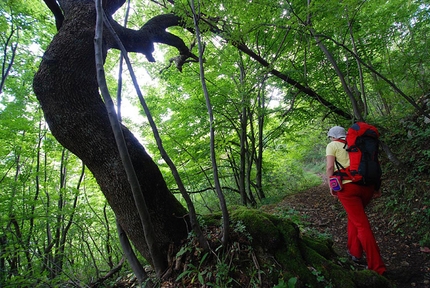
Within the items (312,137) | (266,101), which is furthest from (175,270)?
(312,137)

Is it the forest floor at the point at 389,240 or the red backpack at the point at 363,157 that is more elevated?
the red backpack at the point at 363,157

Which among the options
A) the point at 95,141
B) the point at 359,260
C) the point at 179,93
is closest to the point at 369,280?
the point at 359,260

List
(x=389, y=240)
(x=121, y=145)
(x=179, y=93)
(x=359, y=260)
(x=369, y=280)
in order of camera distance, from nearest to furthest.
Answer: (x=121, y=145), (x=369, y=280), (x=359, y=260), (x=389, y=240), (x=179, y=93)

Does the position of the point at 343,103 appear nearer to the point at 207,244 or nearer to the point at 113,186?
the point at 207,244

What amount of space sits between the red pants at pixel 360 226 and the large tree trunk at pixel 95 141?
91.3 inches

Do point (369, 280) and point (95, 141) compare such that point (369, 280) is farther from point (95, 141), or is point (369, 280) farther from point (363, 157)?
point (95, 141)

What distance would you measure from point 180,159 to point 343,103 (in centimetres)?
522

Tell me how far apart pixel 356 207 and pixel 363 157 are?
0.71m

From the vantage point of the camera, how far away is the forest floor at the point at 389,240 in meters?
2.75

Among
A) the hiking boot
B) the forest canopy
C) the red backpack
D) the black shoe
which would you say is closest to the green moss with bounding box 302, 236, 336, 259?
the hiking boot

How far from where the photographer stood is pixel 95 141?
7.75 feet

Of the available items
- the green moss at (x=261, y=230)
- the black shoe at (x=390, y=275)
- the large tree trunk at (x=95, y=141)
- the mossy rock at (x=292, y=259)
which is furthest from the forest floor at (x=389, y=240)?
the large tree trunk at (x=95, y=141)

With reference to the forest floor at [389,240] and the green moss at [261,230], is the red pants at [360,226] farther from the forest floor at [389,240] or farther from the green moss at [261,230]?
the green moss at [261,230]

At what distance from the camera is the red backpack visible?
286 cm
